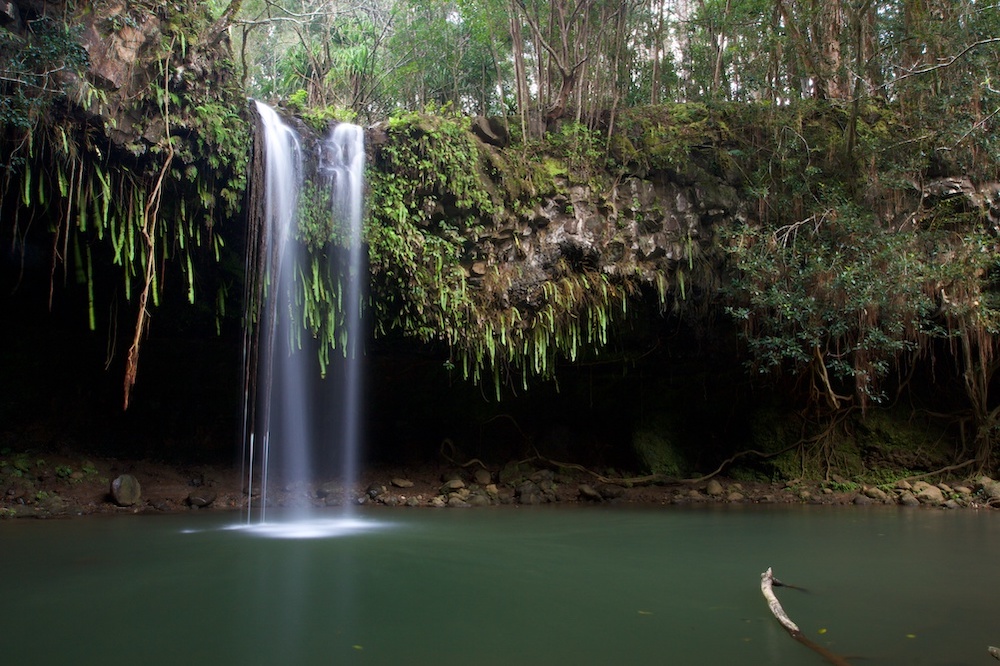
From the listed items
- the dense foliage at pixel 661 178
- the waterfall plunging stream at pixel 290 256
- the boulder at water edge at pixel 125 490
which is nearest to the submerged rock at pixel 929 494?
the dense foliage at pixel 661 178

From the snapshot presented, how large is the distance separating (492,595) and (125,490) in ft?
24.0

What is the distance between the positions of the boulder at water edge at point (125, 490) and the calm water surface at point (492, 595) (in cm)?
174

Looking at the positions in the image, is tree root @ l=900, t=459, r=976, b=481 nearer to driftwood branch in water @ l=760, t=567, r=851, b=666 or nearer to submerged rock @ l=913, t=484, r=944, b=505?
submerged rock @ l=913, t=484, r=944, b=505

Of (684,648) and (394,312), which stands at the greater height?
(394,312)

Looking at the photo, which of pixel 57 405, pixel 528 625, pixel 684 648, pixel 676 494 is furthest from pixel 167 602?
pixel 676 494

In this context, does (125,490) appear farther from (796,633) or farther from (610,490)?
(796,633)

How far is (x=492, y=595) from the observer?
15.0 ft

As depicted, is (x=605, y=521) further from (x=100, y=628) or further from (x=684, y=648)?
(x=100, y=628)

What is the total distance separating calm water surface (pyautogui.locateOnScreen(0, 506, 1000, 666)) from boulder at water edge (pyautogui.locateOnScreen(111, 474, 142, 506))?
1.74 meters

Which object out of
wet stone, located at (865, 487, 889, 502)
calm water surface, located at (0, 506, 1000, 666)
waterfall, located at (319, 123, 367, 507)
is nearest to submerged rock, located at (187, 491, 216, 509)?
calm water surface, located at (0, 506, 1000, 666)

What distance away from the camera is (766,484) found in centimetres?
1223

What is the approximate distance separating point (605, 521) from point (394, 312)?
3.87 meters

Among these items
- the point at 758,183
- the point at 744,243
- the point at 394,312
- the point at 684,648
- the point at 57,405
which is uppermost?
the point at 758,183

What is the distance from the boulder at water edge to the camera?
971 cm
